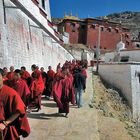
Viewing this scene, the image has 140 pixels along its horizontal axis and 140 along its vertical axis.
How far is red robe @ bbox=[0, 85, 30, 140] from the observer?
474 cm

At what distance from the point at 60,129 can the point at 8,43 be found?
493cm

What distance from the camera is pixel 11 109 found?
4.79 metres

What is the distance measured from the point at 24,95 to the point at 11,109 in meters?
3.88

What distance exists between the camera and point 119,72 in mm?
24219

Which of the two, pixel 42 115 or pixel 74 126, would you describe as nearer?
pixel 74 126

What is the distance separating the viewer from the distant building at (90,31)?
59.8 m

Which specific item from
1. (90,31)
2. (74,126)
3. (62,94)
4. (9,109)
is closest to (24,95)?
(74,126)

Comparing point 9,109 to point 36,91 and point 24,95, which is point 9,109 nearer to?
point 24,95

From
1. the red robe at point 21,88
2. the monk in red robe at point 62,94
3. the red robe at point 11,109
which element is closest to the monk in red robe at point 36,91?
the monk in red robe at point 62,94

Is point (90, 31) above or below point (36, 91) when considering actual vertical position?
above

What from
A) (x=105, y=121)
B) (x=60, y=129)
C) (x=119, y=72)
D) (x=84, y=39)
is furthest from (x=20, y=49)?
(x=84, y=39)

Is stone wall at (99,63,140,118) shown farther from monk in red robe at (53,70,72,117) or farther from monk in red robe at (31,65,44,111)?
monk in red robe at (53,70,72,117)

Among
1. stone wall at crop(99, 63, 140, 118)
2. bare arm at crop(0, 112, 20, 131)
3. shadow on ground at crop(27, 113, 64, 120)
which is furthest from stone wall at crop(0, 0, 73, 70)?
bare arm at crop(0, 112, 20, 131)

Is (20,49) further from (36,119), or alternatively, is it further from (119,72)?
(119,72)
